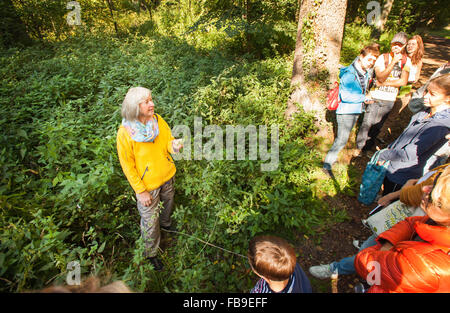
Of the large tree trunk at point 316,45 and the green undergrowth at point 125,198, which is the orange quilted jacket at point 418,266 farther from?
the large tree trunk at point 316,45

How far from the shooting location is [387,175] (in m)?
2.96

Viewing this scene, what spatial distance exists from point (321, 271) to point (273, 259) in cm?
149

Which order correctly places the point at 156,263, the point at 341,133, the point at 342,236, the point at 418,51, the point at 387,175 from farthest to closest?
the point at 418,51 < the point at 341,133 < the point at 342,236 < the point at 387,175 < the point at 156,263

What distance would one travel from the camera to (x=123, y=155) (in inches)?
89.9

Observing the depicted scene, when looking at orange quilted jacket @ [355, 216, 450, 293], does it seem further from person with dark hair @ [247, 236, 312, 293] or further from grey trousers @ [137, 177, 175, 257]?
grey trousers @ [137, 177, 175, 257]

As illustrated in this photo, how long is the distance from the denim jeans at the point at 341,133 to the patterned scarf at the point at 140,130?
10.2 feet

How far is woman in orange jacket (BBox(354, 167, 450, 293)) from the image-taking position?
1.33 metres

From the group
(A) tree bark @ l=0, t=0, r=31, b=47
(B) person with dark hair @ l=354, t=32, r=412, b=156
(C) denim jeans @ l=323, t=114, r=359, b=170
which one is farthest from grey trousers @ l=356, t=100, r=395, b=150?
(A) tree bark @ l=0, t=0, r=31, b=47

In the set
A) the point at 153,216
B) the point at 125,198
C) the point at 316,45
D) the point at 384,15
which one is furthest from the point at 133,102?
the point at 384,15

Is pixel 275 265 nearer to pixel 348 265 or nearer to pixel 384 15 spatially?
pixel 348 265

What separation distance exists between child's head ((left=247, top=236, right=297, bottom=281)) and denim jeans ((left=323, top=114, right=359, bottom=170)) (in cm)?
273

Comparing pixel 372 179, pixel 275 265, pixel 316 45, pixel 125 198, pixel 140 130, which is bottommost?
pixel 125 198
